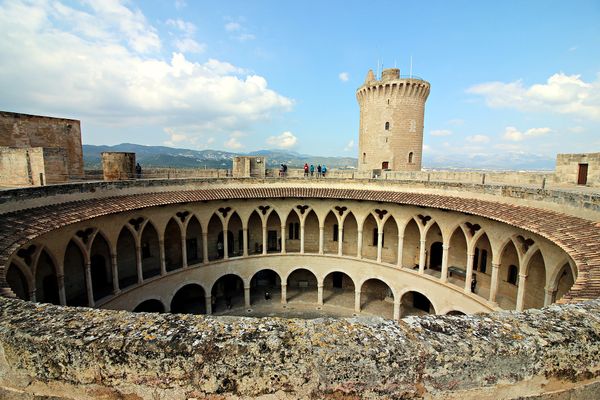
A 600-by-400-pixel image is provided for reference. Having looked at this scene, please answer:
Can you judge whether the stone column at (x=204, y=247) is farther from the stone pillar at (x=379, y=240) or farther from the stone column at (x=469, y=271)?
the stone column at (x=469, y=271)

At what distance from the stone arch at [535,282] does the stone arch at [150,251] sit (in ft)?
71.6

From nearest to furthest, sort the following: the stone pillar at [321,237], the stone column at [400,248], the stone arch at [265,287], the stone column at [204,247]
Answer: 1. the stone column at [400,248]
2. the stone column at [204,247]
3. the stone pillar at [321,237]
4. the stone arch at [265,287]

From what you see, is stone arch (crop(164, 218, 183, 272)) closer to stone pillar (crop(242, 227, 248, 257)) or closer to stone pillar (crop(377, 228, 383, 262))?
stone pillar (crop(242, 227, 248, 257))

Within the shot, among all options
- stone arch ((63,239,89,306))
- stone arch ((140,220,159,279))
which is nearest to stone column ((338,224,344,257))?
stone arch ((140,220,159,279))

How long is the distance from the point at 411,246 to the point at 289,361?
22.5 metres

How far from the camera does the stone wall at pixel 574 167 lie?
19.1 metres

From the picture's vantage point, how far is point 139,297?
18.9 meters

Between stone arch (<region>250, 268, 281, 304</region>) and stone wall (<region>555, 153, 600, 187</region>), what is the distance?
71.7 ft

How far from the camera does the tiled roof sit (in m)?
8.53

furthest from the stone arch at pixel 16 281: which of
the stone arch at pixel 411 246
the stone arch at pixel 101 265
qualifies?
the stone arch at pixel 411 246

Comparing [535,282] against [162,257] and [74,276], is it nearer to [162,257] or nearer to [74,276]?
[162,257]

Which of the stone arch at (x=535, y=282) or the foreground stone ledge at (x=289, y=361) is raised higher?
the foreground stone ledge at (x=289, y=361)

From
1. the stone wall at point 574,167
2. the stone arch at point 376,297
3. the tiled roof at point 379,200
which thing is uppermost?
the stone wall at point 574,167

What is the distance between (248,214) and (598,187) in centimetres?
2306
